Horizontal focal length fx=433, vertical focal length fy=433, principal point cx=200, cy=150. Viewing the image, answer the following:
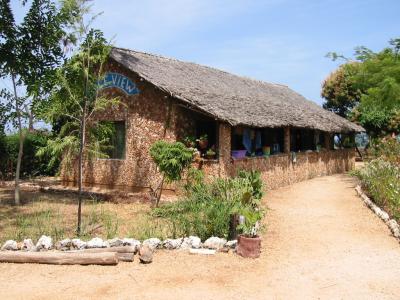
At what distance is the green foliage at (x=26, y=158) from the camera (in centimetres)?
1886

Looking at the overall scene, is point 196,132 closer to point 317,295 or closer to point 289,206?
point 289,206

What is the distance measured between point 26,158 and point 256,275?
614 inches

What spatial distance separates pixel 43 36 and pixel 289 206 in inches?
350

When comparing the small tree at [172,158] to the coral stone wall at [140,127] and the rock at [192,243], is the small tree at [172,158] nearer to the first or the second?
the coral stone wall at [140,127]

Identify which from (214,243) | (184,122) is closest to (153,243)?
(214,243)

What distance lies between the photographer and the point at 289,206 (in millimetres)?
12789

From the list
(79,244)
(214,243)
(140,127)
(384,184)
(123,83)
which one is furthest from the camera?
(123,83)

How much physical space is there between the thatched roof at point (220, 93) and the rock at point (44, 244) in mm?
6383

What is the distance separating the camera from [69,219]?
10562 mm

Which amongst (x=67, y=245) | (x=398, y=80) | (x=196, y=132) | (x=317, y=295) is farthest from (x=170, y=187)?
(x=398, y=80)

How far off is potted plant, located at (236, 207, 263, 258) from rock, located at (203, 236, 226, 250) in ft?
1.20

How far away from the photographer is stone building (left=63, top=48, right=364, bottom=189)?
13719mm

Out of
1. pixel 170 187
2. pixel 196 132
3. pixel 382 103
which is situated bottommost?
pixel 170 187

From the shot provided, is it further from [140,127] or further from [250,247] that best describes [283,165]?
[250,247]
